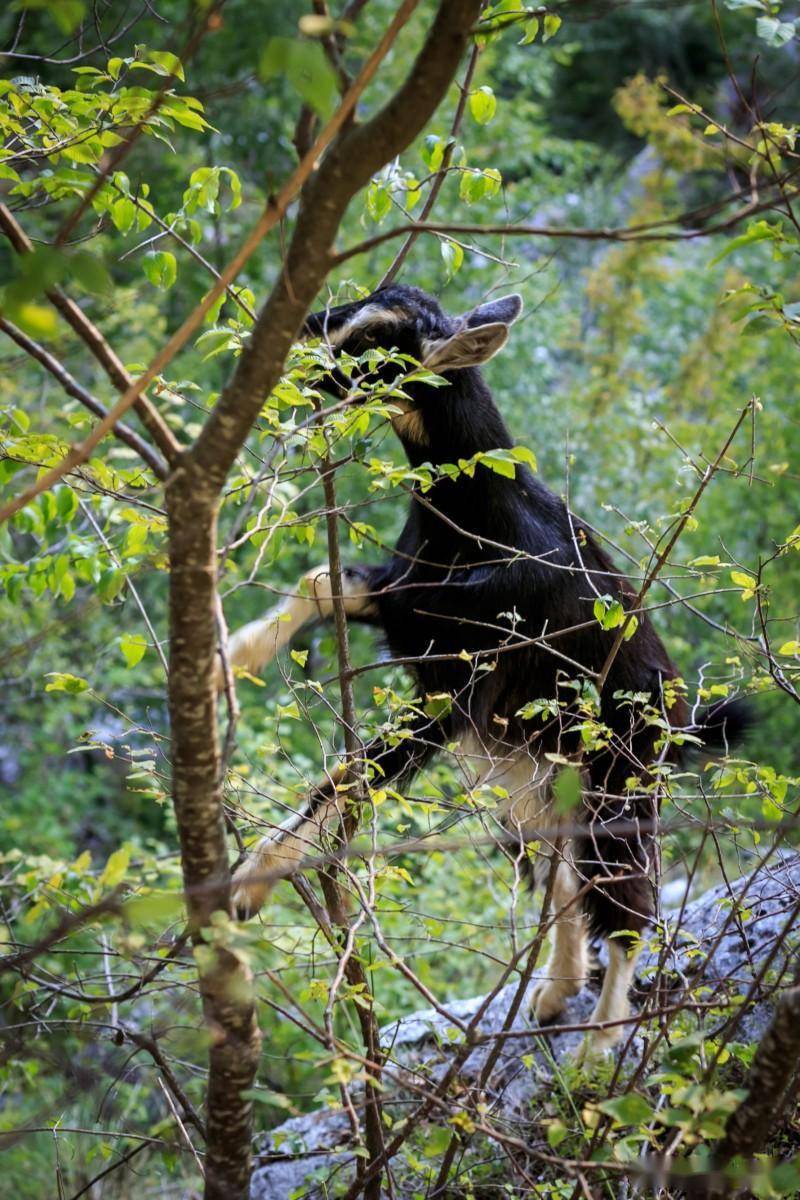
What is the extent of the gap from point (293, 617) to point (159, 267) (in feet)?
4.72

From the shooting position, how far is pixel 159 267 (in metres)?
2.72

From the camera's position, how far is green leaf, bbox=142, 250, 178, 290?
269 centimetres

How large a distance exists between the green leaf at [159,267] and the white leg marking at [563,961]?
A: 8.40ft

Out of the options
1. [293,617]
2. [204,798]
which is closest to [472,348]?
[293,617]

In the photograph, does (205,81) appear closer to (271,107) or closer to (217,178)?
(271,107)

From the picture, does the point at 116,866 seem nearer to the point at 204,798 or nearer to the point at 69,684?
the point at 204,798

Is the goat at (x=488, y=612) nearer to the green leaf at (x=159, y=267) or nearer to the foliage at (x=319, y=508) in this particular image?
the foliage at (x=319, y=508)

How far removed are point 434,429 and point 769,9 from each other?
1826mm

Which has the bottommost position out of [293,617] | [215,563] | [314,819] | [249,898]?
[249,898]

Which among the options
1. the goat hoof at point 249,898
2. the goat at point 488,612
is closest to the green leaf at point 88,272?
the goat at point 488,612

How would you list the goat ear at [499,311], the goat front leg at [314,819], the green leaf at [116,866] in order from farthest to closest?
the goat ear at [499,311] → the goat front leg at [314,819] → the green leaf at [116,866]

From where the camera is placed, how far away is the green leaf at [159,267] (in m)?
2.69

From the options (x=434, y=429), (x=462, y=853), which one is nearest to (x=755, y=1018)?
(x=462, y=853)

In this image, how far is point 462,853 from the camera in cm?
522
